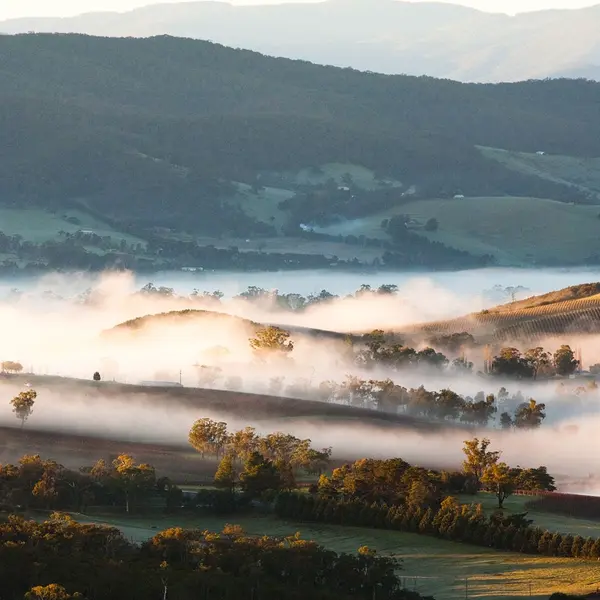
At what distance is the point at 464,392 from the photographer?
184250 mm

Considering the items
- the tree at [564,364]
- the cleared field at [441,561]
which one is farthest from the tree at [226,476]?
the tree at [564,364]

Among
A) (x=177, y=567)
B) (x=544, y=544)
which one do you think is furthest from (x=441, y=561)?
(x=177, y=567)

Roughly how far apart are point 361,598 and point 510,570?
10.1 meters

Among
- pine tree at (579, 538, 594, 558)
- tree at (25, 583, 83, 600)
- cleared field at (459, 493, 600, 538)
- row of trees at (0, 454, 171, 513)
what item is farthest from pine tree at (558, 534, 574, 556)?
tree at (25, 583, 83, 600)

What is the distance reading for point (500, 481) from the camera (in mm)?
116062

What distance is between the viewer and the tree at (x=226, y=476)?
116562 mm

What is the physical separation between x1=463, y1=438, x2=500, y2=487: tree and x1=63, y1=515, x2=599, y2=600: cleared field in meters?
17.0

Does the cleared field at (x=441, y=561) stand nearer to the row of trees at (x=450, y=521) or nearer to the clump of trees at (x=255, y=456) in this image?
the row of trees at (x=450, y=521)

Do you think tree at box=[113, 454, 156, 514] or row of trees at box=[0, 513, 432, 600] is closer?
row of trees at box=[0, 513, 432, 600]

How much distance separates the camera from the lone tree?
143 metres

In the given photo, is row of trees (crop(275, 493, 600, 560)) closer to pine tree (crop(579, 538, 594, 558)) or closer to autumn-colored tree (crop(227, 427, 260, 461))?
pine tree (crop(579, 538, 594, 558))

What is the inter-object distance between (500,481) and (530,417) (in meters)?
43.6

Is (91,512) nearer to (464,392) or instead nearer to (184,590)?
(184,590)

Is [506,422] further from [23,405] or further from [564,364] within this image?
[564,364]
